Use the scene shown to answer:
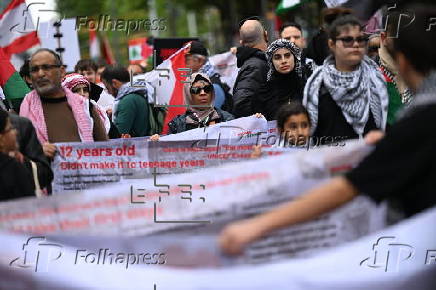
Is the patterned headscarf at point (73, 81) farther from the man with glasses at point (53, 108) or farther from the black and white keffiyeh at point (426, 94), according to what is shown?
the black and white keffiyeh at point (426, 94)

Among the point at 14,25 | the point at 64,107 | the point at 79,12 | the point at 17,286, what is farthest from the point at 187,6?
the point at 17,286

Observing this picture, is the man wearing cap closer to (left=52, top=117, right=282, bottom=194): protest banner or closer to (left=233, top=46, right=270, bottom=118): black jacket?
(left=233, top=46, right=270, bottom=118): black jacket

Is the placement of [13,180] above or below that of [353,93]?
below

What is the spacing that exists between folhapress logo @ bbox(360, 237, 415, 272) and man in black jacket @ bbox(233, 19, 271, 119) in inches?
203

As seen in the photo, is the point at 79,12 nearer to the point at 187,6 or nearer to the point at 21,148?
the point at 187,6

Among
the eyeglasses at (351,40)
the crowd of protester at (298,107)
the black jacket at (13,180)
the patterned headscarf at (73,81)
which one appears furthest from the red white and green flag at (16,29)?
the black jacket at (13,180)

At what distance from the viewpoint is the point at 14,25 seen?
12203 millimetres

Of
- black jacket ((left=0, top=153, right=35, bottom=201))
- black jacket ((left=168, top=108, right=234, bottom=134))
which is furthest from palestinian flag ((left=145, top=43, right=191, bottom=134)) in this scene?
black jacket ((left=0, top=153, right=35, bottom=201))

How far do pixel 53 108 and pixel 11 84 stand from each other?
9.52 feet

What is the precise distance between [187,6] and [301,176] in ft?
143

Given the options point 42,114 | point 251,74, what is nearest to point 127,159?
point 42,114

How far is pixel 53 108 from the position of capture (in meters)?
7.15

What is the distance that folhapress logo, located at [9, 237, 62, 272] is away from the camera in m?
3.90

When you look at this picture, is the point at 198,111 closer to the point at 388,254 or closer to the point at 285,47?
the point at 285,47
